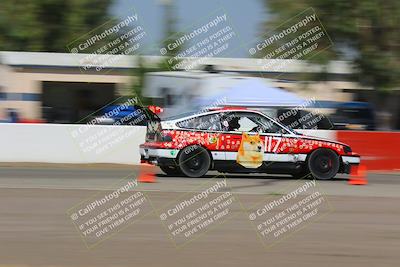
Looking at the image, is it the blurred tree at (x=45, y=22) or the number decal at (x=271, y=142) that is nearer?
the number decal at (x=271, y=142)

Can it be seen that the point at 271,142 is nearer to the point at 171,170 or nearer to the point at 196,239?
the point at 171,170

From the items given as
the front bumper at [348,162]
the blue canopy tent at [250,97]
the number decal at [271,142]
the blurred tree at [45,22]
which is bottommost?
the front bumper at [348,162]

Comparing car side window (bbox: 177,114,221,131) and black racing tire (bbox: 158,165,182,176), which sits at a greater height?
car side window (bbox: 177,114,221,131)

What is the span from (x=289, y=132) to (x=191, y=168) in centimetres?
206

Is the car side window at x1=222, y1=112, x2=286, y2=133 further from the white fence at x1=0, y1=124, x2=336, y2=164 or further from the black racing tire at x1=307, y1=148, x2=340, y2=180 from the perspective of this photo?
the white fence at x1=0, y1=124, x2=336, y2=164

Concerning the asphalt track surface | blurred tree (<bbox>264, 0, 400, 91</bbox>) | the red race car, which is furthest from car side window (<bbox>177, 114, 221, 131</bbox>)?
blurred tree (<bbox>264, 0, 400, 91</bbox>)

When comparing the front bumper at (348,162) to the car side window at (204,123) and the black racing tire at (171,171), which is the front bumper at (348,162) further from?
the black racing tire at (171,171)

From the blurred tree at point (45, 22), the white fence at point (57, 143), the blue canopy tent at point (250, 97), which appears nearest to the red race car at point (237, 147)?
the white fence at point (57, 143)

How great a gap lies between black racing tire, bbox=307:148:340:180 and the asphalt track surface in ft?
6.05

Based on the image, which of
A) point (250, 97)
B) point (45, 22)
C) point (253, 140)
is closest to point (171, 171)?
point (253, 140)

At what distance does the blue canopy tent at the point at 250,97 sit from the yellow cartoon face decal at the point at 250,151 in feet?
22.6

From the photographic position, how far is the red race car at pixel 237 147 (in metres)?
15.7

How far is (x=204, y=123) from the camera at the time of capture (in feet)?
51.8

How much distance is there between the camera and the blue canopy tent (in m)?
23.0
